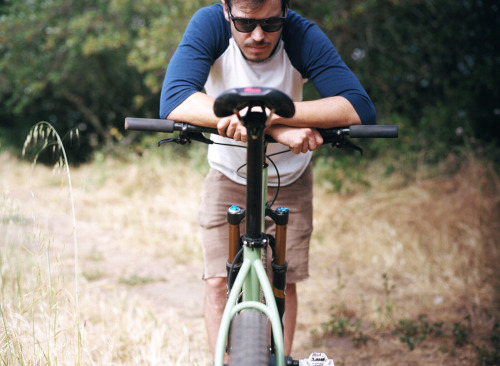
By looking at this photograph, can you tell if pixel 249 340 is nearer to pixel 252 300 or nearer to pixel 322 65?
pixel 252 300

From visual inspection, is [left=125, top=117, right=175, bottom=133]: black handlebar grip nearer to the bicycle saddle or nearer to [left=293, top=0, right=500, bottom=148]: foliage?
the bicycle saddle

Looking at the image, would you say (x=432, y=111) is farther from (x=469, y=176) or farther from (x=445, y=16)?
(x=469, y=176)

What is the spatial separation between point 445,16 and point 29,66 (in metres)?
7.46

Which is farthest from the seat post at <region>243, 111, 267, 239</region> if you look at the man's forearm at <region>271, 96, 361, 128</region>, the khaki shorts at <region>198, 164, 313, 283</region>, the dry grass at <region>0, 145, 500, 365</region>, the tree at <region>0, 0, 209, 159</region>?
the tree at <region>0, 0, 209, 159</region>

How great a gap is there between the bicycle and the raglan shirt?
0.70 ft

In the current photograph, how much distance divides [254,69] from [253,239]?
967 millimetres

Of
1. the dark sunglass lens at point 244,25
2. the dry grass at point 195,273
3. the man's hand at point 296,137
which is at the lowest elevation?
the dry grass at point 195,273

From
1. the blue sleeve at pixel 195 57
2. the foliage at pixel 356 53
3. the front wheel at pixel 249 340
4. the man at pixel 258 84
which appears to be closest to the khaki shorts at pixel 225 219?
the man at pixel 258 84

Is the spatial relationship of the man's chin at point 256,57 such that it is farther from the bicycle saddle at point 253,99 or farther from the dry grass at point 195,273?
the dry grass at point 195,273

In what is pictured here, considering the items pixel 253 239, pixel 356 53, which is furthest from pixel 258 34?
pixel 356 53

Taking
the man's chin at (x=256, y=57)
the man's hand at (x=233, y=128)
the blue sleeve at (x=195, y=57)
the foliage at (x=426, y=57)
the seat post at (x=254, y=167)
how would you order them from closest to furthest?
the seat post at (x=254, y=167) → the man's hand at (x=233, y=128) → the blue sleeve at (x=195, y=57) → the man's chin at (x=256, y=57) → the foliage at (x=426, y=57)

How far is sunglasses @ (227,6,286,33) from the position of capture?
205 cm

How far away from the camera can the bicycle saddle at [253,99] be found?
1489mm

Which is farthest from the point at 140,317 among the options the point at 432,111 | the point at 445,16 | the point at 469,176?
the point at 445,16
